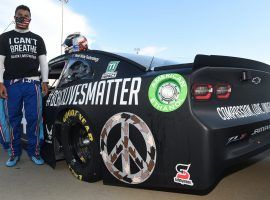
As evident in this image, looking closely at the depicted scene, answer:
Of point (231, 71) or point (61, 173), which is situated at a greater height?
point (231, 71)

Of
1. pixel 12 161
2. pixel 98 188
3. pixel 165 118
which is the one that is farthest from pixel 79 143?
pixel 165 118

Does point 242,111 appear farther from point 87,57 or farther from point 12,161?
point 12,161

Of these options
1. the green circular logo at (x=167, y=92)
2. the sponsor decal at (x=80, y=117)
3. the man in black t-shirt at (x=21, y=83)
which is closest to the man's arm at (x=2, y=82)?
the man in black t-shirt at (x=21, y=83)

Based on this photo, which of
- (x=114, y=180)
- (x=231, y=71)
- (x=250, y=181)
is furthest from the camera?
(x=250, y=181)

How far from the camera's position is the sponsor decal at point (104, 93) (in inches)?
103

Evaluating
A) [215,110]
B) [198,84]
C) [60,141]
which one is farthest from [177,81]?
[60,141]

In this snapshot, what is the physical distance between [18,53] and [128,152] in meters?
2.02

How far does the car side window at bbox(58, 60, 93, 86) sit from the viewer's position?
3.18m

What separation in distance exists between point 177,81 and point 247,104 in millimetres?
721

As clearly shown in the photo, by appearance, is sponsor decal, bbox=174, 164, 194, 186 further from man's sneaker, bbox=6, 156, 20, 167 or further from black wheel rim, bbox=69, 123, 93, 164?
man's sneaker, bbox=6, 156, 20, 167

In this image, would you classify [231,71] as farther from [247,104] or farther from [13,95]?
[13,95]

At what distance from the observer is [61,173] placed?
3537 millimetres

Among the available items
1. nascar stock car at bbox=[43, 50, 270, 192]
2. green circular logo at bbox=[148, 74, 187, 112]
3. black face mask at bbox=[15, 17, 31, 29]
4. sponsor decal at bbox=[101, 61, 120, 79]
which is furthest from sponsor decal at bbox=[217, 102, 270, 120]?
black face mask at bbox=[15, 17, 31, 29]

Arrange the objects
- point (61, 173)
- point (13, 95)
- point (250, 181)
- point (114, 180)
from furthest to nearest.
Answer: point (13, 95) < point (61, 173) < point (250, 181) < point (114, 180)
